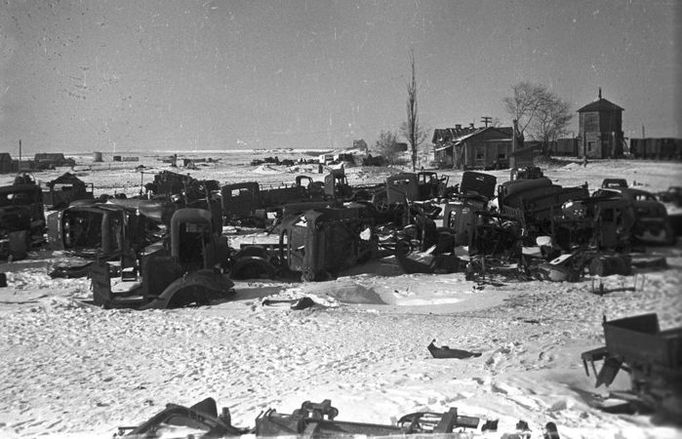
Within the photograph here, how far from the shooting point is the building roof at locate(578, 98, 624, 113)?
13.6 feet

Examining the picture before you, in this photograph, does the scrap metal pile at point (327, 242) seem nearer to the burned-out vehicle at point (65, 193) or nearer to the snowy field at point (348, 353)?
the snowy field at point (348, 353)

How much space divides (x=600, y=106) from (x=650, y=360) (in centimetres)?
338

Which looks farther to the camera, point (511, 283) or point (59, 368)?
point (511, 283)

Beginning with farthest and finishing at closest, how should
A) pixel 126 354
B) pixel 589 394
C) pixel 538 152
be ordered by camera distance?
pixel 538 152, pixel 126 354, pixel 589 394

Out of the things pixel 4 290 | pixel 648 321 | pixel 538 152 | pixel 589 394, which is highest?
pixel 538 152

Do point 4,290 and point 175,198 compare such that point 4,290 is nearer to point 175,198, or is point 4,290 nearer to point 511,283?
point 511,283

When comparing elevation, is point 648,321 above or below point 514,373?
above

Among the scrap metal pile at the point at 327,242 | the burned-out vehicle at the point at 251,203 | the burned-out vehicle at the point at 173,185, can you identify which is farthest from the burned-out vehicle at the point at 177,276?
the burned-out vehicle at the point at 173,185

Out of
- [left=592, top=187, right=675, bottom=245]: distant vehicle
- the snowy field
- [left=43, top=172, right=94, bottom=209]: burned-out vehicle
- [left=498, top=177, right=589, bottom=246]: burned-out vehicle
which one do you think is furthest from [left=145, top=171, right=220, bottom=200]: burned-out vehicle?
[left=592, top=187, right=675, bottom=245]: distant vehicle

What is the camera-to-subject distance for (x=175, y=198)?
1927 centimetres

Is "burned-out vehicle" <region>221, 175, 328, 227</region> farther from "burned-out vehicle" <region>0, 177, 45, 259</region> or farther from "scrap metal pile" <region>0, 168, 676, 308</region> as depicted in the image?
"burned-out vehicle" <region>0, 177, 45, 259</region>

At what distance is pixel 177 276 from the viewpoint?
8656 millimetres

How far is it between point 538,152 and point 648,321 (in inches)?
271

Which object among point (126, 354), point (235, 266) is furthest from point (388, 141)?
point (126, 354)
